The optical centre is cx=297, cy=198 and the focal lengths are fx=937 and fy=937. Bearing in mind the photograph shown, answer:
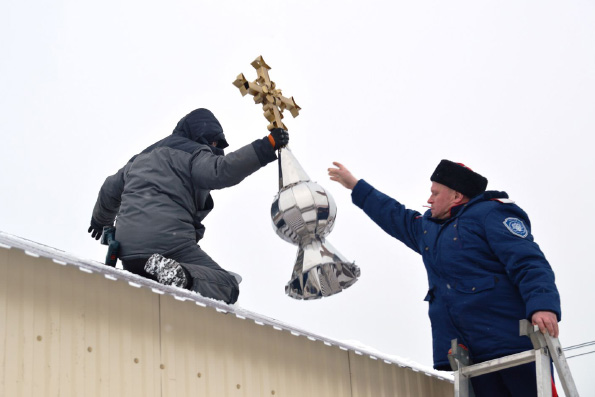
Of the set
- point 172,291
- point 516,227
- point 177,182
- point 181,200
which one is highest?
point 177,182

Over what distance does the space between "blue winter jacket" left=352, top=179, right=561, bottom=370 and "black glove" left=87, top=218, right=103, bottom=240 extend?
2370 mm

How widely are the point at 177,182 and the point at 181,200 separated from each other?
11 centimetres

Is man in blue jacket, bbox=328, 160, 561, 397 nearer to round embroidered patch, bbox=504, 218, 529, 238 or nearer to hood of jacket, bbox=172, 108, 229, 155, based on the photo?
round embroidered patch, bbox=504, 218, 529, 238

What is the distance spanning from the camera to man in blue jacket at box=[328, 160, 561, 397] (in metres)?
4.39

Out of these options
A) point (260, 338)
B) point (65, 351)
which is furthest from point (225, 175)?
point (65, 351)

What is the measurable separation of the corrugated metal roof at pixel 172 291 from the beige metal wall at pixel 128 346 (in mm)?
36

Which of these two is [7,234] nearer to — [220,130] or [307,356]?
[307,356]

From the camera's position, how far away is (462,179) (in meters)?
4.96

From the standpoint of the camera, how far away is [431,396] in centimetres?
550

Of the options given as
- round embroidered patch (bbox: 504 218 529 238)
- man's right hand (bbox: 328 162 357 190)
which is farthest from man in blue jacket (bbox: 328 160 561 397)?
man's right hand (bbox: 328 162 357 190)

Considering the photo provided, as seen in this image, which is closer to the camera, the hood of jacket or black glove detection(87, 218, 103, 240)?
the hood of jacket

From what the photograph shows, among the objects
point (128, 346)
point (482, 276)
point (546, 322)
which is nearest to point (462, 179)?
point (482, 276)

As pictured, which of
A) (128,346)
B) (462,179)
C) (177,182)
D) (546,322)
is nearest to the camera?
(128,346)

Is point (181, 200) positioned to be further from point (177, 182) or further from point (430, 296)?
point (430, 296)
